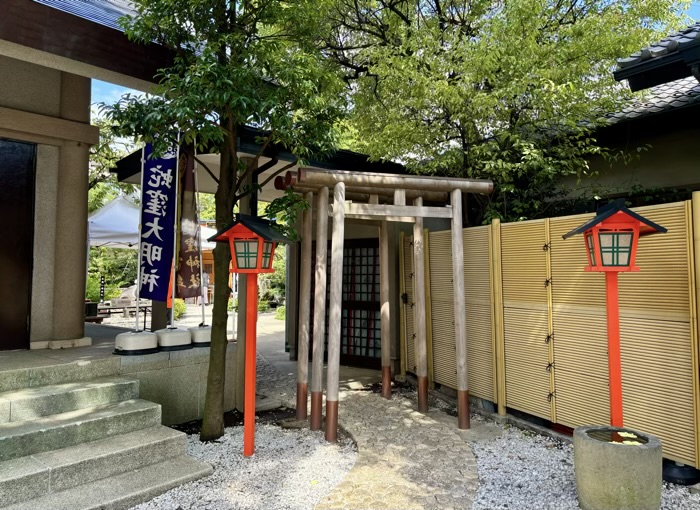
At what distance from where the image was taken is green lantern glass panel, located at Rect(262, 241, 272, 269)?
4.11 m

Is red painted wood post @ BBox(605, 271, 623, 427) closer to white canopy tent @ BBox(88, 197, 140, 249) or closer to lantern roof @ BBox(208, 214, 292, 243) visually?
lantern roof @ BBox(208, 214, 292, 243)

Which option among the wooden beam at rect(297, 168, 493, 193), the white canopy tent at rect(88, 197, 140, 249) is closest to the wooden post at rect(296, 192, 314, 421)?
the wooden beam at rect(297, 168, 493, 193)

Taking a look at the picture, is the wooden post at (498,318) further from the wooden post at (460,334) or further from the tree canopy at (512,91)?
the tree canopy at (512,91)

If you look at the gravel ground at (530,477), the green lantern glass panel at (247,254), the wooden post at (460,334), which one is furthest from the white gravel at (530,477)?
the green lantern glass panel at (247,254)

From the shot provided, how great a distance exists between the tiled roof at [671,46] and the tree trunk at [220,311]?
12.7 feet

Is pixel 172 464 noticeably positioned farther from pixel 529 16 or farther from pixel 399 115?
pixel 529 16

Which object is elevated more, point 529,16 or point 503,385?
point 529,16

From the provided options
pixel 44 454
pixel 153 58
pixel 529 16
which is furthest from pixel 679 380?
pixel 153 58

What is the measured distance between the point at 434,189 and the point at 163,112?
2934mm

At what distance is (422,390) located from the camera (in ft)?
18.0

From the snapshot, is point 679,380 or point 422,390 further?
point 422,390

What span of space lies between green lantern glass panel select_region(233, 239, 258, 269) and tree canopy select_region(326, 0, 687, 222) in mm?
3273

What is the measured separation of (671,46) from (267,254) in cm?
393

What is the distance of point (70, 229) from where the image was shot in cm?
546
